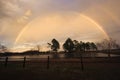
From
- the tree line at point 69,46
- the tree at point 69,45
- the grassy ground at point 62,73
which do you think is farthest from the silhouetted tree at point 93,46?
the grassy ground at point 62,73

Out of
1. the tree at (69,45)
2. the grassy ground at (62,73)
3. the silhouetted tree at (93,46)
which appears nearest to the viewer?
the grassy ground at (62,73)

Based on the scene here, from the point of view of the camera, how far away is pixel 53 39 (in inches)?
4828

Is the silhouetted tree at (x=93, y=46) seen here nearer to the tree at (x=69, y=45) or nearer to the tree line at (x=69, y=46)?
the tree line at (x=69, y=46)

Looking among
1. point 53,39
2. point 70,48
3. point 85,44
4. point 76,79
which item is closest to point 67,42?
point 70,48

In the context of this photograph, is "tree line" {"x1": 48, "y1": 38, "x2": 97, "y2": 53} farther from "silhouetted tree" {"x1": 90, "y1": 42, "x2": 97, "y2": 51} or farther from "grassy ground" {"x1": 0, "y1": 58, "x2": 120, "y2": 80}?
"grassy ground" {"x1": 0, "y1": 58, "x2": 120, "y2": 80}

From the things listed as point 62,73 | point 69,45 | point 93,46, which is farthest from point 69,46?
point 62,73

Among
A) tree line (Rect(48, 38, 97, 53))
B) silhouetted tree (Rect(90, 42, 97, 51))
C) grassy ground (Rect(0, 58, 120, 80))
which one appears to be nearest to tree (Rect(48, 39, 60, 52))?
tree line (Rect(48, 38, 97, 53))

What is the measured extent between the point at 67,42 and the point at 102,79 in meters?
100

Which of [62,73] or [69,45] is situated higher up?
[69,45]

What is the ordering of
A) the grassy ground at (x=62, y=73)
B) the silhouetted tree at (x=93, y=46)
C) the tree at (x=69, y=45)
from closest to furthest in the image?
1. the grassy ground at (x=62, y=73)
2. the tree at (x=69, y=45)
3. the silhouetted tree at (x=93, y=46)

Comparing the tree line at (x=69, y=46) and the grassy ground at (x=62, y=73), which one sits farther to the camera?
the tree line at (x=69, y=46)

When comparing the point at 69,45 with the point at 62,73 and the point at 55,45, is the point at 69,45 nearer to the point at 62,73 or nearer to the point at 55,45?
the point at 55,45

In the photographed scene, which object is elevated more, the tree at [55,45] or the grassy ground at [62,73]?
the tree at [55,45]

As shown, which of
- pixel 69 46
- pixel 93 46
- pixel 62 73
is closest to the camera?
pixel 62 73
